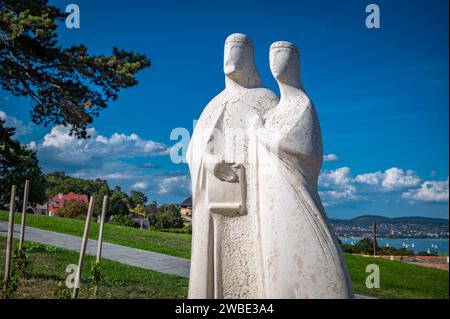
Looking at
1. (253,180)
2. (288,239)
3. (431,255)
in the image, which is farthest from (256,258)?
(431,255)

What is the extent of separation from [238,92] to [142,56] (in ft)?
25.6

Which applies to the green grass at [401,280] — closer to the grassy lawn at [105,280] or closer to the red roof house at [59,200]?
the grassy lawn at [105,280]

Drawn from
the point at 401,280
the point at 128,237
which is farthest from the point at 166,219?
the point at 401,280

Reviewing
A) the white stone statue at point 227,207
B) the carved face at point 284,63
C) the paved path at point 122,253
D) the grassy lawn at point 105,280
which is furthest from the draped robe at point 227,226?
the paved path at point 122,253

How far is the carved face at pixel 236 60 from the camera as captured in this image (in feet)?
14.6

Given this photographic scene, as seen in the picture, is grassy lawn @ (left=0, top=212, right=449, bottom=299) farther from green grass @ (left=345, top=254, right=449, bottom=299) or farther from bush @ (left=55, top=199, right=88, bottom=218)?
bush @ (left=55, top=199, right=88, bottom=218)

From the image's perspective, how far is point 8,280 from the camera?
730 centimetres

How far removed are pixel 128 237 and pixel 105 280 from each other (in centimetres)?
566

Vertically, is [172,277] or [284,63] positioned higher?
[284,63]

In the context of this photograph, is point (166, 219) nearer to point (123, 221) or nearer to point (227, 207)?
point (123, 221)

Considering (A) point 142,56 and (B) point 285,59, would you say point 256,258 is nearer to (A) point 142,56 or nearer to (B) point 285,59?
(B) point 285,59

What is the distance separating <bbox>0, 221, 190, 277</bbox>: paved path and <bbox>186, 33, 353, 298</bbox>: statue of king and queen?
6717 mm

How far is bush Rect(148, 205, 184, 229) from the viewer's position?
20.9 m

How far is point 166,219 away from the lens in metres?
21.1
